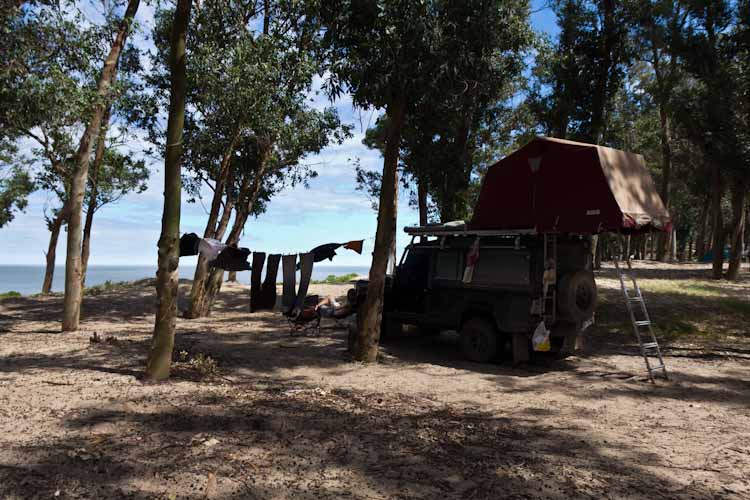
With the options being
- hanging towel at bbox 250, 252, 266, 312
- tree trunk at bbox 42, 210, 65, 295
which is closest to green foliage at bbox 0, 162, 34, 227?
tree trunk at bbox 42, 210, 65, 295

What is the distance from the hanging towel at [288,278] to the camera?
41.1 feet

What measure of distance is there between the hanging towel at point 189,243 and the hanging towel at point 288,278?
105 inches

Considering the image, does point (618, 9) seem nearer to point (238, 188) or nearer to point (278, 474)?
point (238, 188)

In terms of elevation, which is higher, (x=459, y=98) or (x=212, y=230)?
(x=459, y=98)

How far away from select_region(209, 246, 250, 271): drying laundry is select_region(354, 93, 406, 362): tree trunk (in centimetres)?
423

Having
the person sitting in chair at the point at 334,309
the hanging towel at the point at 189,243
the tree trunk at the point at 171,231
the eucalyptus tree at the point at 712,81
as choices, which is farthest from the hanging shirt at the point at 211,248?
the eucalyptus tree at the point at 712,81

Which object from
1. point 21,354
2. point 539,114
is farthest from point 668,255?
point 21,354

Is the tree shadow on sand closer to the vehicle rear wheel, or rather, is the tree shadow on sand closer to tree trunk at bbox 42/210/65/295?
the vehicle rear wheel

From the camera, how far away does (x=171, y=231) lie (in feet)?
25.3

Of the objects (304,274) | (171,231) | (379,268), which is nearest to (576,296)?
(379,268)

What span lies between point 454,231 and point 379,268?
1.63m

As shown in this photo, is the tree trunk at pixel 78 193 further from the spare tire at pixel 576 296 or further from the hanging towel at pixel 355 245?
the spare tire at pixel 576 296

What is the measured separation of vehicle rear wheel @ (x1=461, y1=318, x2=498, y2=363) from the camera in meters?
9.80

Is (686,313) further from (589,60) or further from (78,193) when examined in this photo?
(78,193)
